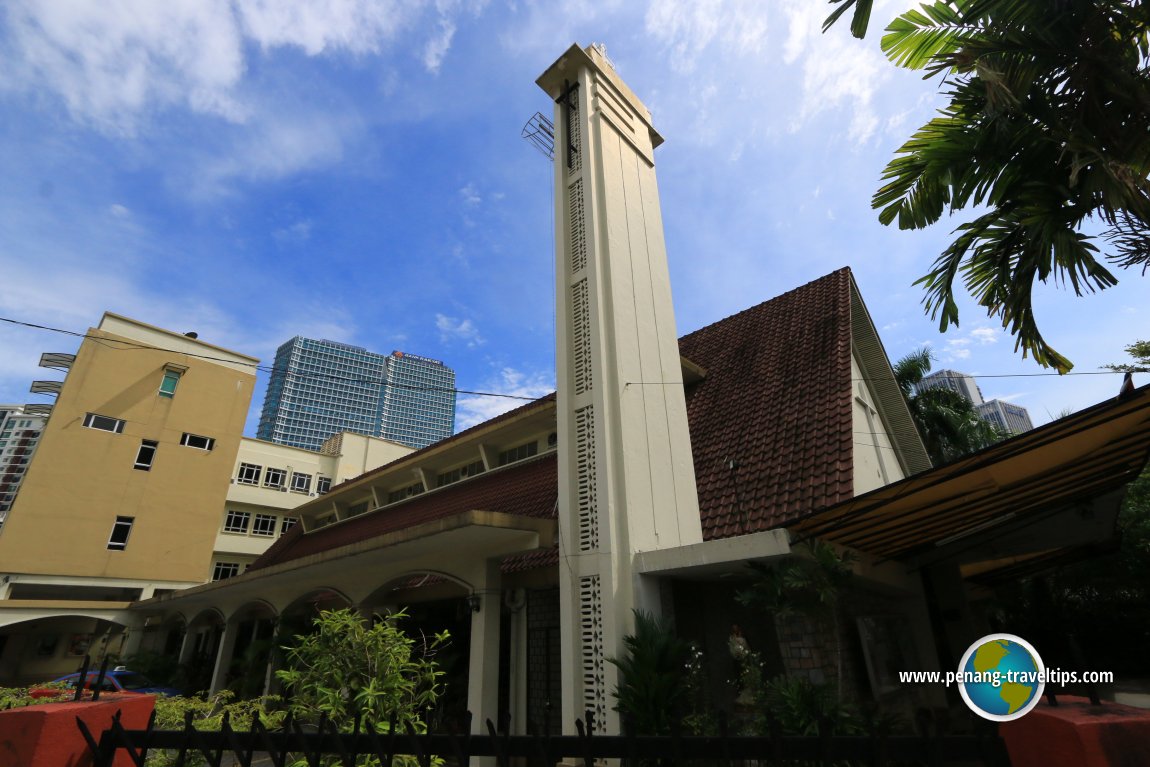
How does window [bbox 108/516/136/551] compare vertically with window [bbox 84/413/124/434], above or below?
below

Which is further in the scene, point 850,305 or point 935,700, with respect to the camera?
point 850,305

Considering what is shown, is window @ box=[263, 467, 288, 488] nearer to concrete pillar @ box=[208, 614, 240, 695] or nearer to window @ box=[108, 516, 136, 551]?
window @ box=[108, 516, 136, 551]

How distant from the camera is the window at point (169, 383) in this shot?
24.0 metres

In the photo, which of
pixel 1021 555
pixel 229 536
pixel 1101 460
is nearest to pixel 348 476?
pixel 229 536

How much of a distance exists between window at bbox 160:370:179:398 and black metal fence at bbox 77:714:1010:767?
26701 mm

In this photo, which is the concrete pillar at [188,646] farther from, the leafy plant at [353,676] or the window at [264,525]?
the leafy plant at [353,676]

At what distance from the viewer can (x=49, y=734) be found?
217cm

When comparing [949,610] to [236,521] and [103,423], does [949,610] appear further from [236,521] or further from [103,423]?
[236,521]

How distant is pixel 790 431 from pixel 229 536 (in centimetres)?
2917

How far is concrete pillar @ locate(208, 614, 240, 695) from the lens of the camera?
15.6 metres

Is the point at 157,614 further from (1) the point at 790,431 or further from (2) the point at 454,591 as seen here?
(1) the point at 790,431

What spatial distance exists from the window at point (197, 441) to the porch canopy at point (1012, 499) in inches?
1039

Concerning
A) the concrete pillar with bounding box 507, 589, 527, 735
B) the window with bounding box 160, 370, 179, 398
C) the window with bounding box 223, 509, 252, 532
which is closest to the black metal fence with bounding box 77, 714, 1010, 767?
the concrete pillar with bounding box 507, 589, 527, 735

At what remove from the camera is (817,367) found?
9.52m
